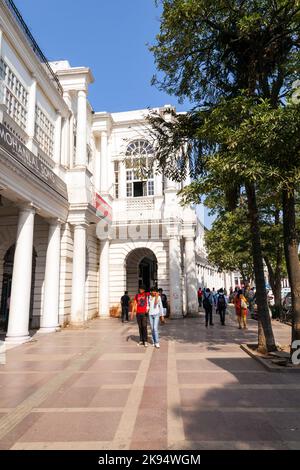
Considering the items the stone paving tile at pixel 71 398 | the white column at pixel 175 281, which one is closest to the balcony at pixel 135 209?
the white column at pixel 175 281

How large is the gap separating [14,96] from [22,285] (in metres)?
6.79

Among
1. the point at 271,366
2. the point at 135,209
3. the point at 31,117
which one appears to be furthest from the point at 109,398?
the point at 135,209

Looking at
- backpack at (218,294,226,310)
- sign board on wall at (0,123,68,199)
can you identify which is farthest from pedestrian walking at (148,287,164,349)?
backpack at (218,294,226,310)

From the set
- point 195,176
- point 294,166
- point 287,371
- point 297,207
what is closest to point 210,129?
point 294,166

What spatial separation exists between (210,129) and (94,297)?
14.3 metres

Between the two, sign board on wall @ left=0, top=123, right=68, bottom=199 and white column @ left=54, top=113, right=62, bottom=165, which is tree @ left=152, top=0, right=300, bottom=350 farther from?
white column @ left=54, top=113, right=62, bottom=165

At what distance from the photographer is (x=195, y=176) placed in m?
9.98

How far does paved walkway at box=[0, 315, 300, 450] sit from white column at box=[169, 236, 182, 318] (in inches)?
391

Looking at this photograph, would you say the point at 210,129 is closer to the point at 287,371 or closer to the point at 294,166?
the point at 294,166

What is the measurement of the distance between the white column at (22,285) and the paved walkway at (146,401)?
6.17 feet

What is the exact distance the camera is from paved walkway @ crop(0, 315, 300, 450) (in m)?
3.87

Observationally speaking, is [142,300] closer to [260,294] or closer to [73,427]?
[260,294]

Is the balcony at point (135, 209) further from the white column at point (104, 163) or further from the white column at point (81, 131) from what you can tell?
the white column at point (81, 131)

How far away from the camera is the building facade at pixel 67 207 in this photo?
11.5 m
